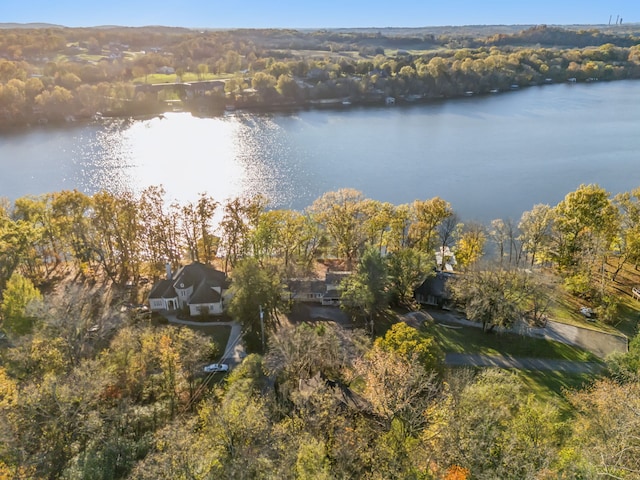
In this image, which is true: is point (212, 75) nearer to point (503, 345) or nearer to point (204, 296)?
point (204, 296)

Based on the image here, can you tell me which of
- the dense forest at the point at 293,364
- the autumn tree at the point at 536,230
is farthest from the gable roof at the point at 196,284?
the autumn tree at the point at 536,230

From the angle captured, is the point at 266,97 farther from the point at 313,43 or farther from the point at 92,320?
the point at 313,43

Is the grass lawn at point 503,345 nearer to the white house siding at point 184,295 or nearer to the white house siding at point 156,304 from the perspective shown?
the white house siding at point 184,295

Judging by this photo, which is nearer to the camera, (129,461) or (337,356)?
(129,461)

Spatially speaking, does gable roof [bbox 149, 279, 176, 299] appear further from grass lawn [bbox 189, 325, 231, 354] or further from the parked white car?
the parked white car

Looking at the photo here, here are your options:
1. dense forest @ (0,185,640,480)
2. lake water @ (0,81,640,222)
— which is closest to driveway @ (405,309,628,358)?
dense forest @ (0,185,640,480)

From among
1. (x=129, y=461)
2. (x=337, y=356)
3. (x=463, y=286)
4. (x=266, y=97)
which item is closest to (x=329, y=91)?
(x=266, y=97)
